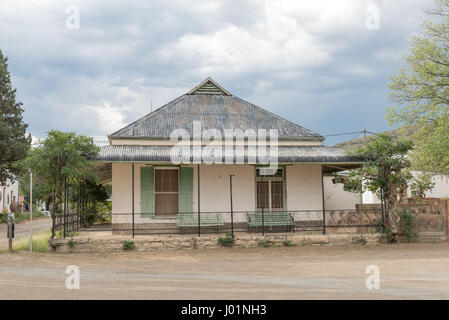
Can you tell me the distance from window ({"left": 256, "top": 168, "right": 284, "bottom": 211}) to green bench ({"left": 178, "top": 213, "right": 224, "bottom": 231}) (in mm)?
1859

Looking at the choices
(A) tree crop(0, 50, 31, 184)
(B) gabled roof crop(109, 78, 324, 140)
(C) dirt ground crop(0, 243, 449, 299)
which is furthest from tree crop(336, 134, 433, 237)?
(A) tree crop(0, 50, 31, 184)

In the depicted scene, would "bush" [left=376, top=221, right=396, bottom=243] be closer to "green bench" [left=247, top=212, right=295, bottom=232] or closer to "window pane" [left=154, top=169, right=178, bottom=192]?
"green bench" [left=247, top=212, right=295, bottom=232]

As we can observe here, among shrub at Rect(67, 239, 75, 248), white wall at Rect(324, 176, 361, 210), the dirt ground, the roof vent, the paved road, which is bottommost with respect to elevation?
the paved road

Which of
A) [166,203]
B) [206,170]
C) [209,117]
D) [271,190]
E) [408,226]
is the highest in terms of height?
[209,117]

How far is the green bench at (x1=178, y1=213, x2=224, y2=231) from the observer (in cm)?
1497

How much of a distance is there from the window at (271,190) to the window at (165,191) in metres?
3.14

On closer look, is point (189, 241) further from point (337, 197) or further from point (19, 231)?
point (19, 231)

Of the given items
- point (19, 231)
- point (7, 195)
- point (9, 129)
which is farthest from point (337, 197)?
point (7, 195)

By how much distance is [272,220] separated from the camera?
15.8m

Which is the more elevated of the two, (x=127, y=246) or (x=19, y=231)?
(x=127, y=246)

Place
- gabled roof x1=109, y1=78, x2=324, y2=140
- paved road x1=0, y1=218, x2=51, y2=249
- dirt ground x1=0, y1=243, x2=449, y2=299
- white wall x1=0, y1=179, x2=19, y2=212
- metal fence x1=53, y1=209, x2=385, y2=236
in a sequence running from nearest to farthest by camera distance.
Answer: dirt ground x1=0, y1=243, x2=449, y2=299 → metal fence x1=53, y1=209, x2=385, y2=236 → gabled roof x1=109, y1=78, x2=324, y2=140 → paved road x1=0, y1=218, x2=51, y2=249 → white wall x1=0, y1=179, x2=19, y2=212

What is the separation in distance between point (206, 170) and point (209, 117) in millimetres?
2643
